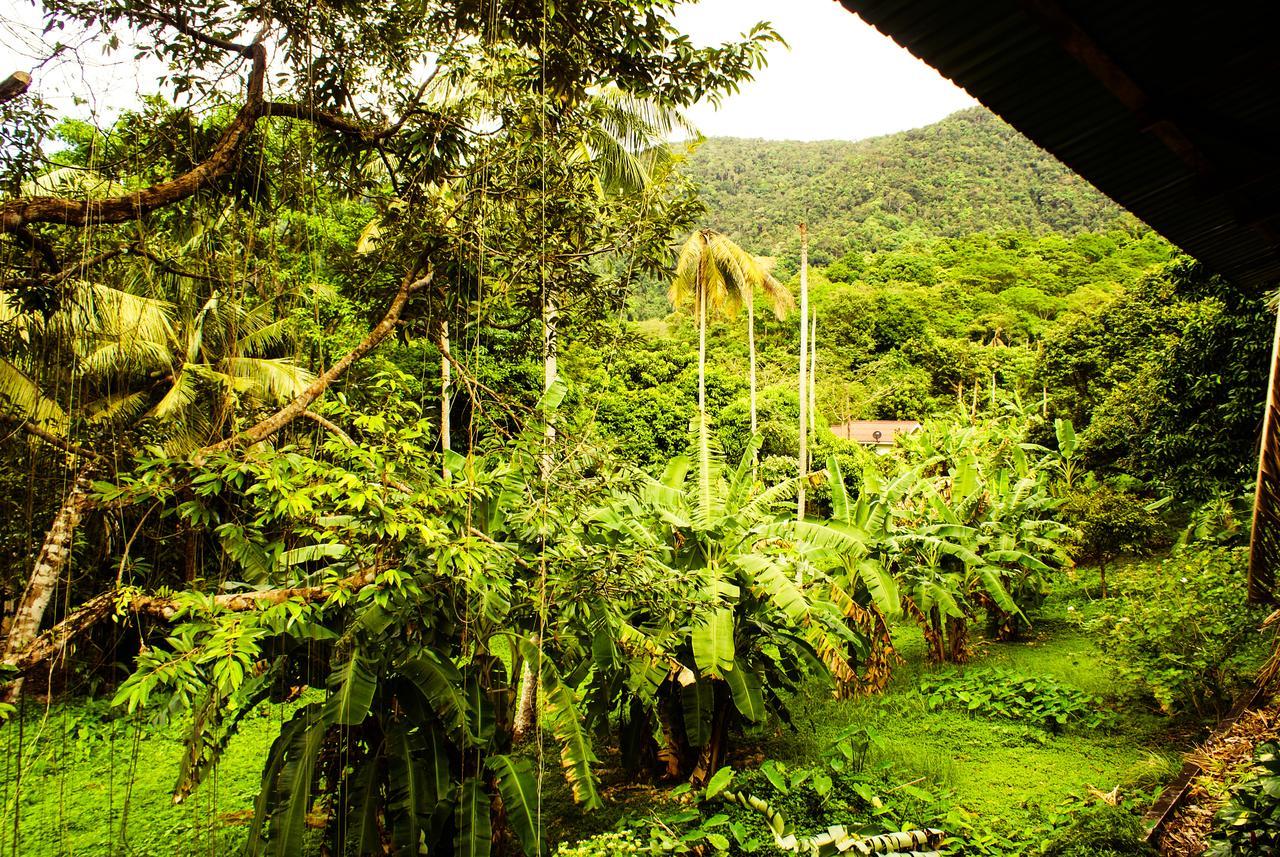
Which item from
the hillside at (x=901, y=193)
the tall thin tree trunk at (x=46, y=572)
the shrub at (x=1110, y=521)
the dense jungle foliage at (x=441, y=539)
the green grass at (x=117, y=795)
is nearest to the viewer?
the tall thin tree trunk at (x=46, y=572)

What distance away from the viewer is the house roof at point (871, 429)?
24.4m

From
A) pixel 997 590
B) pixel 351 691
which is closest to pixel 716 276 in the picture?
pixel 997 590

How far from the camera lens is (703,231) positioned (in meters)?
17.6

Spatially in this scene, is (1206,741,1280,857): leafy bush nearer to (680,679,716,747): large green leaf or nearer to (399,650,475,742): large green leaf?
(680,679,716,747): large green leaf

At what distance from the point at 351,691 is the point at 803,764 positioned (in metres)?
4.00

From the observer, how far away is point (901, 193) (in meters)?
46.6

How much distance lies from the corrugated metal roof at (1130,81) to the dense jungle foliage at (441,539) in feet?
5.31

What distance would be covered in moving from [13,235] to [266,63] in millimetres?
1374

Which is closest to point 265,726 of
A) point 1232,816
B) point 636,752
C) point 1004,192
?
point 636,752

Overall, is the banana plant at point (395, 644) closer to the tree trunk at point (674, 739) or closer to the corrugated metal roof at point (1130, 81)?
the tree trunk at point (674, 739)

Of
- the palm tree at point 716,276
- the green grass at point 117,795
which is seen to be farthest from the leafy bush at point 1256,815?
the palm tree at point 716,276

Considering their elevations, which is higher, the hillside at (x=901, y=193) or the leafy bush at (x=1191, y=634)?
the hillside at (x=901, y=193)

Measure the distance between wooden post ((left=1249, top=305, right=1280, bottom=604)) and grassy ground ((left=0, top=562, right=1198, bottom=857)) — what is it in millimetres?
2310

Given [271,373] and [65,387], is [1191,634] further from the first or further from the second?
[271,373]
